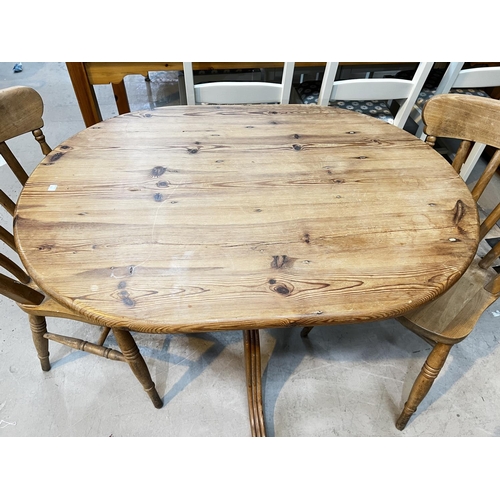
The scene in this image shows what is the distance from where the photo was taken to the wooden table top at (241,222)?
31.4 inches

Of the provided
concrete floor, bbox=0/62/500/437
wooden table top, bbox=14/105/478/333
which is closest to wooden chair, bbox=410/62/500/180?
wooden table top, bbox=14/105/478/333

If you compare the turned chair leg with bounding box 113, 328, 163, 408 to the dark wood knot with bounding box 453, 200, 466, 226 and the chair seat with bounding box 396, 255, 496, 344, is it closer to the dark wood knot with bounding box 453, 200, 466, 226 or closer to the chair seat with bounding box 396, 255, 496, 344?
the chair seat with bounding box 396, 255, 496, 344

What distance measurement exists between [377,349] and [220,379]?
68 centimetres

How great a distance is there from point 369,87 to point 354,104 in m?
0.25

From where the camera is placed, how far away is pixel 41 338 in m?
1.33

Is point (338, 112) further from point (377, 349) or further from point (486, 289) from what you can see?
point (377, 349)

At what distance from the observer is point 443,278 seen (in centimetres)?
85

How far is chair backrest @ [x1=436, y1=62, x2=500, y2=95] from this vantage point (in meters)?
1.77

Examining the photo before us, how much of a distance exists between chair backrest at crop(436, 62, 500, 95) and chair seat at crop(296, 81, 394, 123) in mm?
297

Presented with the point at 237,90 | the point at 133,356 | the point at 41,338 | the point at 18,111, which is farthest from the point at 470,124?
the point at 41,338

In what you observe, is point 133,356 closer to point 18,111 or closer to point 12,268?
point 12,268

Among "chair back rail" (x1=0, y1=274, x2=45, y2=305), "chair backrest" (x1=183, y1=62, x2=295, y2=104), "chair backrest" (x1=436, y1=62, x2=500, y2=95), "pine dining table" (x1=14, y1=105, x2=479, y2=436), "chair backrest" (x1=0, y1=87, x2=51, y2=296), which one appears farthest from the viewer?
"chair backrest" (x1=436, y1=62, x2=500, y2=95)

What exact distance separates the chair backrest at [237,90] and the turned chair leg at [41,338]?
111cm

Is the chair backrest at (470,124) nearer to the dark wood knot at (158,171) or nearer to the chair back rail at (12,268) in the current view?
the dark wood knot at (158,171)
